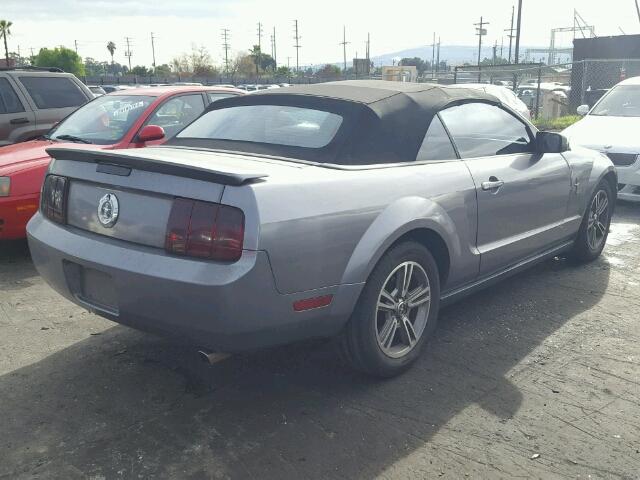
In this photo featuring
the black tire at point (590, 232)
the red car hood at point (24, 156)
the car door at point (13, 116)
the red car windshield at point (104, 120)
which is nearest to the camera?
the black tire at point (590, 232)

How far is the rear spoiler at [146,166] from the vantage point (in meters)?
2.70

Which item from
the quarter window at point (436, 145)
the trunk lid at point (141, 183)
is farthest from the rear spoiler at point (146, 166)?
the quarter window at point (436, 145)

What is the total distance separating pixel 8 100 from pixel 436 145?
627cm

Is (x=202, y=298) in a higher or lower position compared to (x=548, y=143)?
lower

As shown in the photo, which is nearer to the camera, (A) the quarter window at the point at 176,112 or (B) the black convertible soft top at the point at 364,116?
(B) the black convertible soft top at the point at 364,116

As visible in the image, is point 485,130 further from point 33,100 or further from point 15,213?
point 33,100

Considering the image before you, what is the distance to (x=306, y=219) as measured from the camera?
9.23 ft

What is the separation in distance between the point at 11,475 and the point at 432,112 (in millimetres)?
2858

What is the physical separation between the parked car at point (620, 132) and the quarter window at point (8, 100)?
711 cm

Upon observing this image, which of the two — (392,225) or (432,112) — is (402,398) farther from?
(432,112)

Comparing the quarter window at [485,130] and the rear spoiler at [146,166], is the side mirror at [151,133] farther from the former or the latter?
the quarter window at [485,130]

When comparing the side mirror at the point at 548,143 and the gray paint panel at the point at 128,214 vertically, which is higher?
the side mirror at the point at 548,143

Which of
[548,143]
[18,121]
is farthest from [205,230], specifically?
[18,121]

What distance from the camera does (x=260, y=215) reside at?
265 cm
